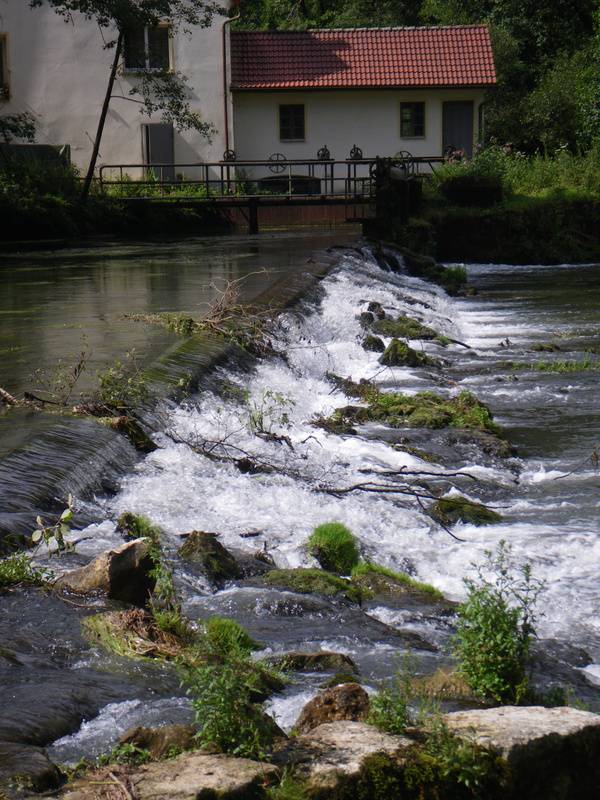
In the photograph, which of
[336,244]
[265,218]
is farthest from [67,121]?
[336,244]

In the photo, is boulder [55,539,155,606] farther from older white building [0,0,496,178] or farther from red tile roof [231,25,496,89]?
red tile roof [231,25,496,89]

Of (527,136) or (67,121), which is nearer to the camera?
(67,121)

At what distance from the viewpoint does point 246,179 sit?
35375mm

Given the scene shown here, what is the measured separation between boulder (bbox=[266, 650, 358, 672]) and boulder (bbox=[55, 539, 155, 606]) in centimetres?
85

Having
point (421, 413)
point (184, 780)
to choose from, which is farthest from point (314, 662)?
point (421, 413)

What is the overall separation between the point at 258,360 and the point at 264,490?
4.14 metres

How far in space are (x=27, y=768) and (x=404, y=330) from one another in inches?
522

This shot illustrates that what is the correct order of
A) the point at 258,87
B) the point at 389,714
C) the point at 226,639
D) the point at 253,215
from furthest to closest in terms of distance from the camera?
the point at 258,87 → the point at 253,215 → the point at 226,639 → the point at 389,714

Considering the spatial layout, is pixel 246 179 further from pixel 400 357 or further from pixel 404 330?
pixel 400 357

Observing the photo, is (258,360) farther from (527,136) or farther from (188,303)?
(527,136)

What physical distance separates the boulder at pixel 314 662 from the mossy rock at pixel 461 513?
3072mm

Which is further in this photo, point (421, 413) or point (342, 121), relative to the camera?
point (342, 121)

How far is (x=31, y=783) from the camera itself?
4043 mm

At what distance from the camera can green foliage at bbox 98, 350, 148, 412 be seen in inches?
375
